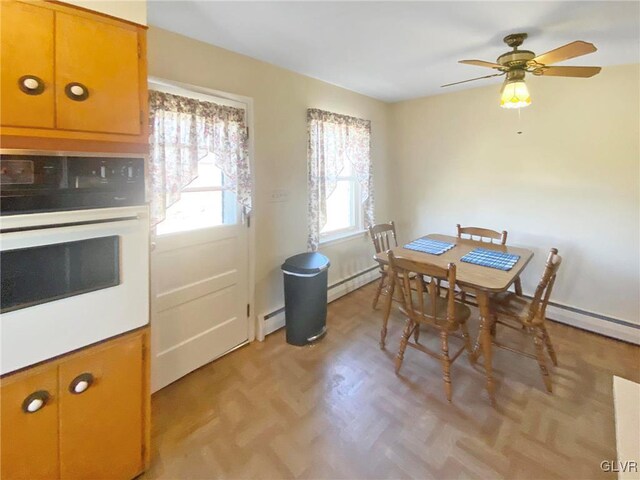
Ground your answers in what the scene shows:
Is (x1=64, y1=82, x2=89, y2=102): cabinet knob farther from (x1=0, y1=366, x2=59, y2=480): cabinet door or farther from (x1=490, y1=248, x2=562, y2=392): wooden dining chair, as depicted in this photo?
(x1=490, y1=248, x2=562, y2=392): wooden dining chair

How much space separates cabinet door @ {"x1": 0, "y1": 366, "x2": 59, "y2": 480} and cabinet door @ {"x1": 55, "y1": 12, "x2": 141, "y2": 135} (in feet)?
2.96

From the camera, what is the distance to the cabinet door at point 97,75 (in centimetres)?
110

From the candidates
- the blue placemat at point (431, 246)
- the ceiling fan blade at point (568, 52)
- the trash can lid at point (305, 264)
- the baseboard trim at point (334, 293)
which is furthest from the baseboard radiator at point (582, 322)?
the ceiling fan blade at point (568, 52)

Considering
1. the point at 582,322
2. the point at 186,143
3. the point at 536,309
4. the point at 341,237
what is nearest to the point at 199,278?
the point at 186,143

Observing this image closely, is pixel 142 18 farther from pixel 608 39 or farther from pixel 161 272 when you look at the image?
pixel 608 39

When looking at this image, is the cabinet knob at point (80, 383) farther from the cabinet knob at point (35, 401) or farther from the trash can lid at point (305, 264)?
the trash can lid at point (305, 264)

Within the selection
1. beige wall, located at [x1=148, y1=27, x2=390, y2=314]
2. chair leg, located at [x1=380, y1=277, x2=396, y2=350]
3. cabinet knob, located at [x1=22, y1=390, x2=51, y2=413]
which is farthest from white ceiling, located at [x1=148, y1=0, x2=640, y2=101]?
cabinet knob, located at [x1=22, y1=390, x2=51, y2=413]

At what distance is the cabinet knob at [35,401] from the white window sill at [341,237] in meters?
2.46

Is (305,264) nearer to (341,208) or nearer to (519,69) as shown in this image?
(341,208)

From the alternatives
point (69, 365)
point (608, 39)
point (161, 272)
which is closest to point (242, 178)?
point (161, 272)

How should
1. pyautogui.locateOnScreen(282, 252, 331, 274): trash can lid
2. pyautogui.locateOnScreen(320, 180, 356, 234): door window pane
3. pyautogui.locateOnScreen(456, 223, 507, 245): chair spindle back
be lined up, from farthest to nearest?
1. pyautogui.locateOnScreen(320, 180, 356, 234): door window pane
2. pyautogui.locateOnScreen(456, 223, 507, 245): chair spindle back
3. pyautogui.locateOnScreen(282, 252, 331, 274): trash can lid

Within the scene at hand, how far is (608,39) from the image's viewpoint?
206 centimetres

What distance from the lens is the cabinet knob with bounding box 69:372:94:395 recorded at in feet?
3.89

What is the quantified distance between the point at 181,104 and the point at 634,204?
3602 millimetres
